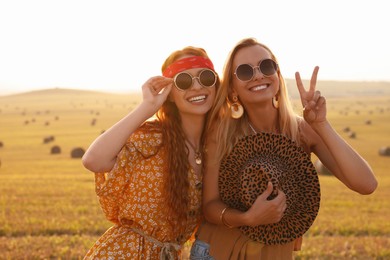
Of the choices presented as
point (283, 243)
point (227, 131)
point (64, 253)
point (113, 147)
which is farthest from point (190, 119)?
point (64, 253)

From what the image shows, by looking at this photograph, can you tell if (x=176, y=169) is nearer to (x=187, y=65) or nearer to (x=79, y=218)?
(x=187, y=65)

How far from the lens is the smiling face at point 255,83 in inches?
156

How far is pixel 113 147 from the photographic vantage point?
3705 mm

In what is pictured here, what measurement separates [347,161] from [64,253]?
5.50m

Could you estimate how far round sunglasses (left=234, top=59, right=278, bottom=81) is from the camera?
13.0 ft

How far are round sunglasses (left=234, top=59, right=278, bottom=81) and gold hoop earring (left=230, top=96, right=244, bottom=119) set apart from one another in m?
0.20

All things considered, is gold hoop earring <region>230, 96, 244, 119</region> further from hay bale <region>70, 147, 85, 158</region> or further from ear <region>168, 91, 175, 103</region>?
hay bale <region>70, 147, 85, 158</region>

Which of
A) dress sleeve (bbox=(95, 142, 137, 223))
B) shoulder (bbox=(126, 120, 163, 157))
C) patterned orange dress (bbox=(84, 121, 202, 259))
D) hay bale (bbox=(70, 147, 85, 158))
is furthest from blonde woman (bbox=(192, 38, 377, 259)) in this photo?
hay bale (bbox=(70, 147, 85, 158))

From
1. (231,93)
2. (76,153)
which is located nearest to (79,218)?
(231,93)

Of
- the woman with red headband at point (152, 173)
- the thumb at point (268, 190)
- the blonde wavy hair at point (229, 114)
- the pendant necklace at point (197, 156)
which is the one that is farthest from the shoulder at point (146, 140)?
the thumb at point (268, 190)

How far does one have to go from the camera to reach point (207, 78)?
400 cm

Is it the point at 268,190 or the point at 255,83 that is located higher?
the point at 255,83

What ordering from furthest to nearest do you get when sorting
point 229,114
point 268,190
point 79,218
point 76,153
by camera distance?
1. point 76,153
2. point 79,218
3. point 229,114
4. point 268,190

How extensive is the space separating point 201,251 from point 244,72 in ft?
3.96
